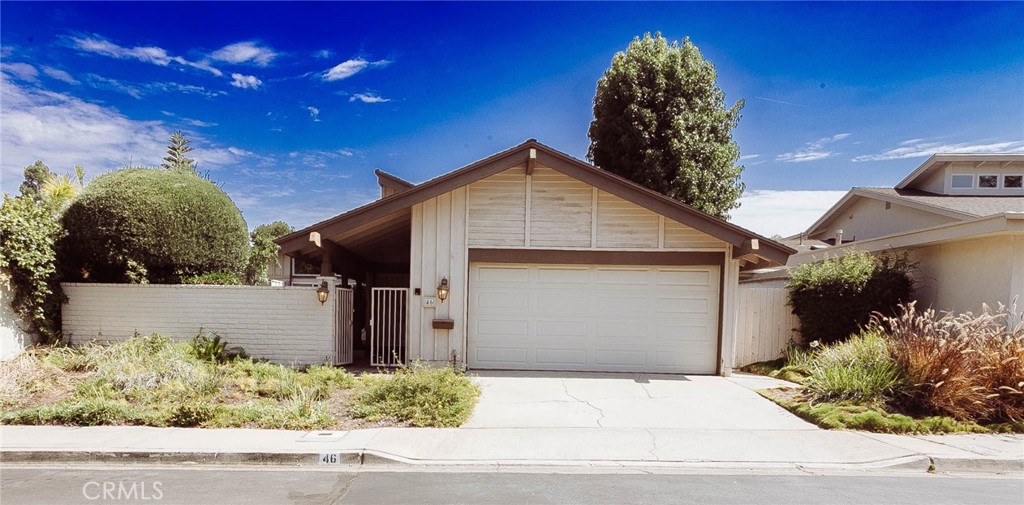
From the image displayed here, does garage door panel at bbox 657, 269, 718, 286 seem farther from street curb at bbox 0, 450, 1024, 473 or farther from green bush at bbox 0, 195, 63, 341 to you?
green bush at bbox 0, 195, 63, 341

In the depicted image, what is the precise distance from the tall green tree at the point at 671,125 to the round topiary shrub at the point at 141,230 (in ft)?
41.8

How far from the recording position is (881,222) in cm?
1652

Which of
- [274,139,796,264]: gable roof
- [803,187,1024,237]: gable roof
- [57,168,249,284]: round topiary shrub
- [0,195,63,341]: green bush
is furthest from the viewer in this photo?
[803,187,1024,237]: gable roof

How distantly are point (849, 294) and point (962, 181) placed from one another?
9.37m

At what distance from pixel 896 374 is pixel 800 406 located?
1507mm

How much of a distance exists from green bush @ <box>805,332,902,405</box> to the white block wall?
888 centimetres

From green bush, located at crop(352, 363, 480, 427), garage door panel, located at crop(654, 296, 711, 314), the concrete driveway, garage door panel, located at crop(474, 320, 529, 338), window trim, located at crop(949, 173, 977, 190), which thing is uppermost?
window trim, located at crop(949, 173, 977, 190)

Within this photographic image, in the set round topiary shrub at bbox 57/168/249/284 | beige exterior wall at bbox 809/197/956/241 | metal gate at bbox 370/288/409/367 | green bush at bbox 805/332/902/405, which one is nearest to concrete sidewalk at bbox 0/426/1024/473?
green bush at bbox 805/332/902/405

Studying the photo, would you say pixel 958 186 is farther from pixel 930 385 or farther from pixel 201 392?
pixel 201 392

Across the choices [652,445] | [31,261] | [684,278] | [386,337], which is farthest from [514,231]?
[31,261]

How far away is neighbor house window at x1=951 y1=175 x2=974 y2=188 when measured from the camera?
51.6 feet

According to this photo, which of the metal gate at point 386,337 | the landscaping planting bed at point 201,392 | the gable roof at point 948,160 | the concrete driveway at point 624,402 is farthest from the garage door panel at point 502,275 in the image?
the gable roof at point 948,160

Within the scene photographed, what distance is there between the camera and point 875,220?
16.9 m

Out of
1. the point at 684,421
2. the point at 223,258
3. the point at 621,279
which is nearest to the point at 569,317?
the point at 621,279
